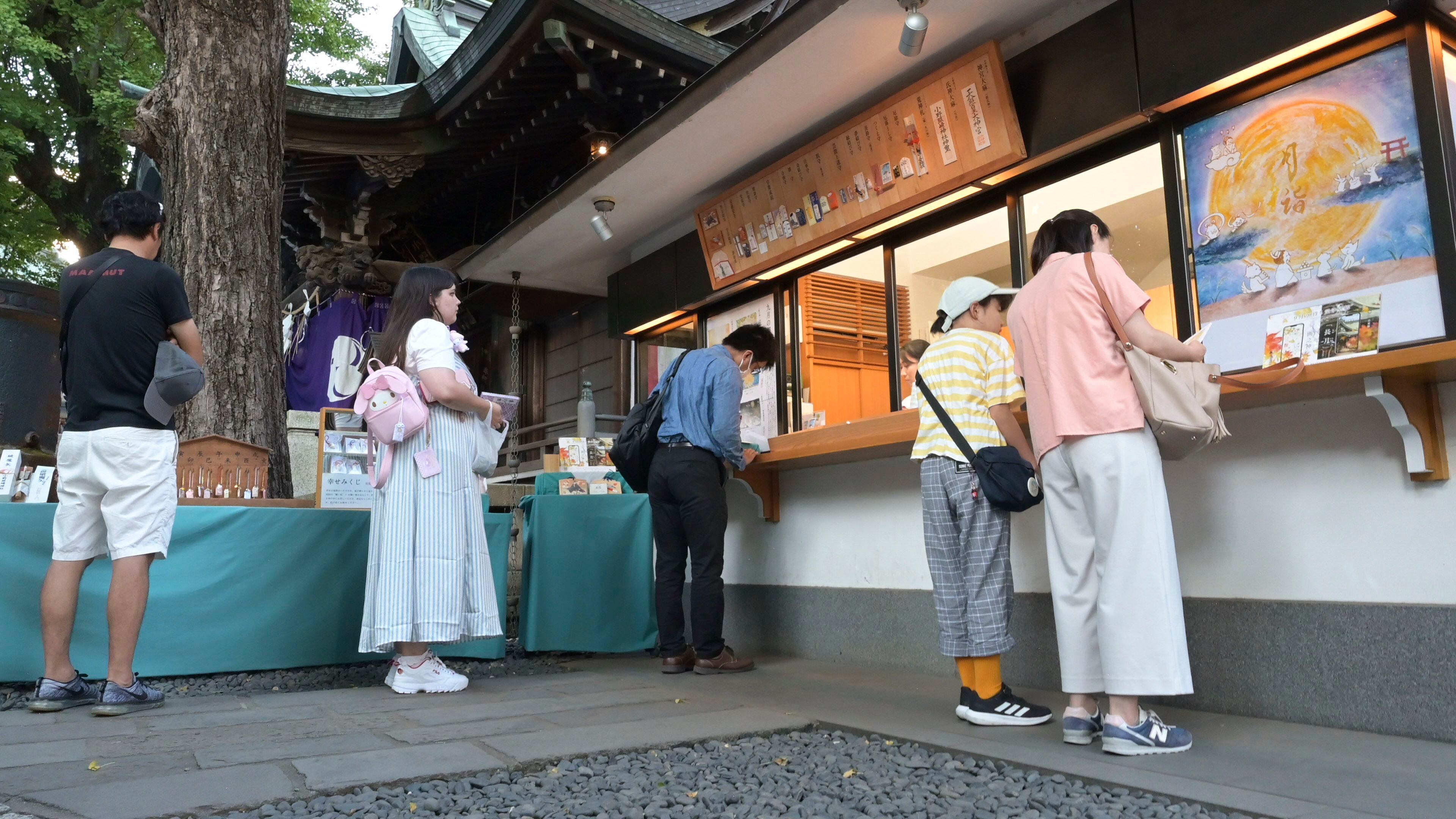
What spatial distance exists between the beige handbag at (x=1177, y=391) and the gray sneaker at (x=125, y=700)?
3.87 meters

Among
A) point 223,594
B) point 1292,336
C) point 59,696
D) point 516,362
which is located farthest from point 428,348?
point 516,362

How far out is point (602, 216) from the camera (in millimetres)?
6852

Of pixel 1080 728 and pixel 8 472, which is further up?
pixel 8 472

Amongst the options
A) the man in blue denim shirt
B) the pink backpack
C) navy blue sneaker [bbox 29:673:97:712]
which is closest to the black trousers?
the man in blue denim shirt

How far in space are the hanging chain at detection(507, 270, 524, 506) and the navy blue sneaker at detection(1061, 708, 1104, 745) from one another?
480 centimetres

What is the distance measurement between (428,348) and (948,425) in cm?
229

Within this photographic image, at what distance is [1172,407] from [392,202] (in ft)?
28.1

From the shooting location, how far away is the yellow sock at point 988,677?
3.36m

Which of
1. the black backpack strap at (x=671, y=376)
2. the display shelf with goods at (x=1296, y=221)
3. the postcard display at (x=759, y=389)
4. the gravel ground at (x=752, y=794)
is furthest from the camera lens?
the postcard display at (x=759, y=389)

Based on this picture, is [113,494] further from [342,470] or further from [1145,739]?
[1145,739]

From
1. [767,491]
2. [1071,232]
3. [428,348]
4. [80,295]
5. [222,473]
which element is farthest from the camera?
[767,491]

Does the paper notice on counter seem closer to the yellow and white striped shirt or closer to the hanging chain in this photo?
the hanging chain

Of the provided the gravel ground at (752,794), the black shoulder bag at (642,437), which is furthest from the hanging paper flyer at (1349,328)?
the black shoulder bag at (642,437)

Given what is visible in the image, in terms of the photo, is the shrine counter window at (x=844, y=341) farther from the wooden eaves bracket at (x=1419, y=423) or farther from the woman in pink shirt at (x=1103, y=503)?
the wooden eaves bracket at (x=1419, y=423)
